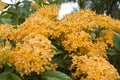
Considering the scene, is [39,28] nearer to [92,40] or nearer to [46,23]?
[46,23]

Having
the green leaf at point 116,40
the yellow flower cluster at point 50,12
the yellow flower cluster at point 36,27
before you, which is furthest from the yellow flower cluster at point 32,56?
the green leaf at point 116,40

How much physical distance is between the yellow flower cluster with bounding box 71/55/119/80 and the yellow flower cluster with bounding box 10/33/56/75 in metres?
0.16

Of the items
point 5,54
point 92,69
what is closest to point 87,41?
point 92,69

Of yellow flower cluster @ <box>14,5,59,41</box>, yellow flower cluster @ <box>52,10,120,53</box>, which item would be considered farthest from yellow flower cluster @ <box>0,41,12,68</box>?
yellow flower cluster @ <box>52,10,120,53</box>

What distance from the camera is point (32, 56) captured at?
6.06 ft

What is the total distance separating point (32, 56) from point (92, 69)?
1.02 feet

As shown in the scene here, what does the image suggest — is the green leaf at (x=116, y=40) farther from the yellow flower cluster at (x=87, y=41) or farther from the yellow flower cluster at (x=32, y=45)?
the yellow flower cluster at (x=32, y=45)

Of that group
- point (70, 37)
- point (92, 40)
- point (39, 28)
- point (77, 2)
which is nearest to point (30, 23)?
point (39, 28)

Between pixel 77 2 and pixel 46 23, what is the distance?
5722 mm

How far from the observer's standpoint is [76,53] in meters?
2.12

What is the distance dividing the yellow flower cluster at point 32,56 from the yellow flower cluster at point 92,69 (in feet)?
0.53

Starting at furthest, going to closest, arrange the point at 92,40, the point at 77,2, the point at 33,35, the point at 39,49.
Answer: the point at 77,2 < the point at 92,40 < the point at 33,35 < the point at 39,49

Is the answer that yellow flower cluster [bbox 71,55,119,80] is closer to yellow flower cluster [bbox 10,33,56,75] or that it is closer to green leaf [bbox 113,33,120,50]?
yellow flower cluster [bbox 10,33,56,75]

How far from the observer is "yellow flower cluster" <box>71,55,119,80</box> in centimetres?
192
